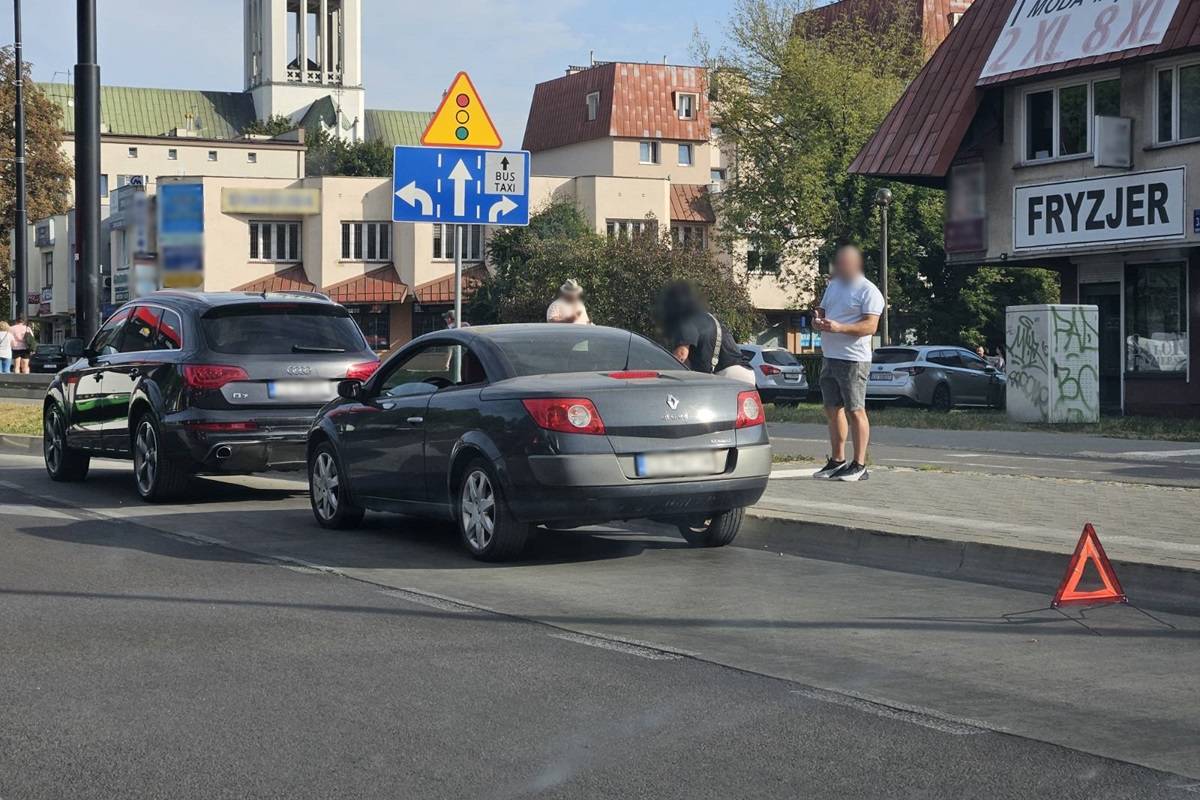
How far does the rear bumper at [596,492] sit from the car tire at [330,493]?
2330 millimetres

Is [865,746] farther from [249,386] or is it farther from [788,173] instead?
[788,173]

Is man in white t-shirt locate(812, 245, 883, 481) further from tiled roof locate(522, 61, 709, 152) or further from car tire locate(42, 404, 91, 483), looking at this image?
tiled roof locate(522, 61, 709, 152)

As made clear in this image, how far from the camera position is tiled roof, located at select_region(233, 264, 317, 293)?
6870 cm

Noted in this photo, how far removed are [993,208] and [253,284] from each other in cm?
4442

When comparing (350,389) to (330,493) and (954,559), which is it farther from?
(954,559)

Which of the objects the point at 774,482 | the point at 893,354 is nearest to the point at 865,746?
the point at 774,482

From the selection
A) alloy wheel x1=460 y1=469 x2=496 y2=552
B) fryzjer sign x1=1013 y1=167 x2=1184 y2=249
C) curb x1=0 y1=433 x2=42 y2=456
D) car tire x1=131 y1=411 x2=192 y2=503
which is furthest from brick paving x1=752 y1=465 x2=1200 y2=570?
fryzjer sign x1=1013 y1=167 x2=1184 y2=249

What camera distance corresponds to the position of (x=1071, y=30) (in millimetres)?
28047

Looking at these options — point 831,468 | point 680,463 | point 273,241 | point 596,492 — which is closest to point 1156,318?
point 831,468

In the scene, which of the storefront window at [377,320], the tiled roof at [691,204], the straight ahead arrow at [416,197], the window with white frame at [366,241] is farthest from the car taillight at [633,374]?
the tiled roof at [691,204]

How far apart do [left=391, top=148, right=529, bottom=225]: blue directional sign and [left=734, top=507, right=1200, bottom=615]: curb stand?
5.10 metres

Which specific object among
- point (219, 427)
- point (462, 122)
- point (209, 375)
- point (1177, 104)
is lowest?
point (219, 427)

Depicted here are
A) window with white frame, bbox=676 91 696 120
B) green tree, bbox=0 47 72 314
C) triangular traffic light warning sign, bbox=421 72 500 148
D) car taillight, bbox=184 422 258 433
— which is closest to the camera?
car taillight, bbox=184 422 258 433

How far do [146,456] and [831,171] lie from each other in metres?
38.7
